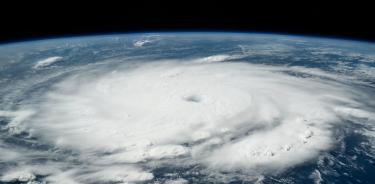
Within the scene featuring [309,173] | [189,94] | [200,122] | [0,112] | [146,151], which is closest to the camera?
[309,173]

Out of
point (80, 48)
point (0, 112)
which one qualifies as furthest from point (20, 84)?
point (80, 48)

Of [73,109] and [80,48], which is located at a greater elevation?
[80,48]

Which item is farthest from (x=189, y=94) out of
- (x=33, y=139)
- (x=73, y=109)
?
(x=33, y=139)

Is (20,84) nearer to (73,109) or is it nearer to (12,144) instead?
(73,109)

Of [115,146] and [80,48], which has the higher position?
[80,48]

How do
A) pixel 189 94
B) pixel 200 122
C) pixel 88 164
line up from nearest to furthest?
pixel 88 164 < pixel 200 122 < pixel 189 94

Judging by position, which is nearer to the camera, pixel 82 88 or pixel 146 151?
pixel 146 151

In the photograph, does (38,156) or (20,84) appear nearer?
(38,156)

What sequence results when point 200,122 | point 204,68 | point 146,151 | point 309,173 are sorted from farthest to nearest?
point 204,68, point 200,122, point 146,151, point 309,173

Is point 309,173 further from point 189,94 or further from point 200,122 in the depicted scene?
point 189,94
